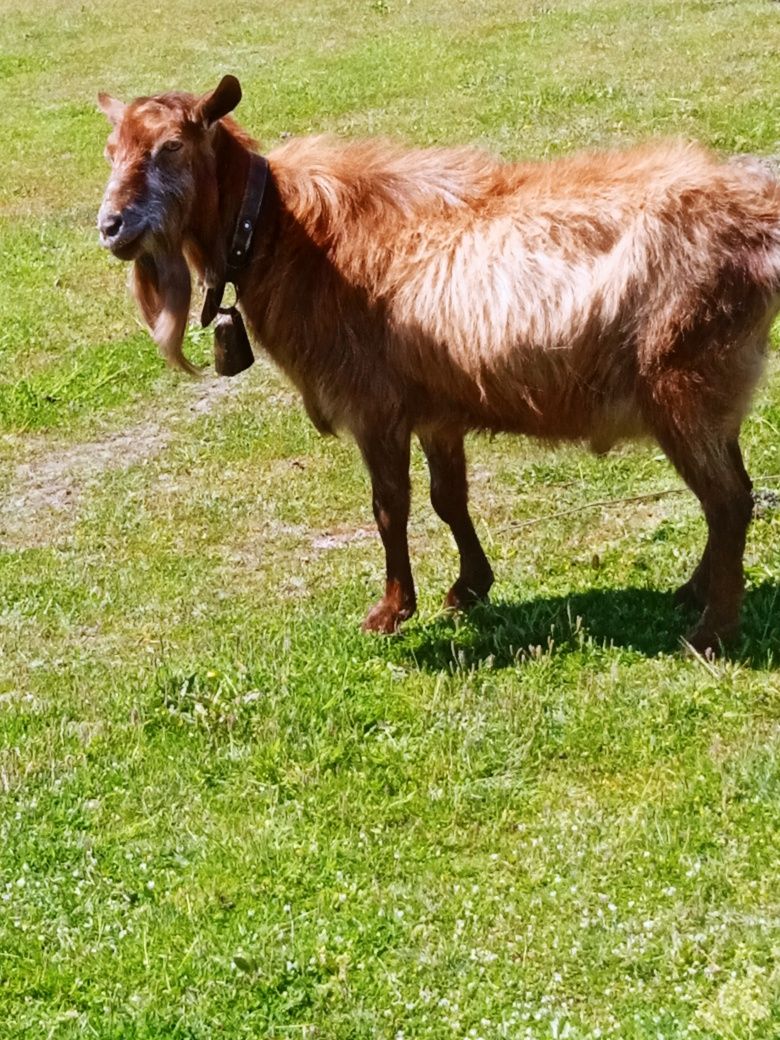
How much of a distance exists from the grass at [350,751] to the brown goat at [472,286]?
0.55 metres

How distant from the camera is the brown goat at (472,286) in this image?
4.96 meters

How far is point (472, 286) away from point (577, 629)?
56.9 inches

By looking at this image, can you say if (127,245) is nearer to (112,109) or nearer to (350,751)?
(112,109)

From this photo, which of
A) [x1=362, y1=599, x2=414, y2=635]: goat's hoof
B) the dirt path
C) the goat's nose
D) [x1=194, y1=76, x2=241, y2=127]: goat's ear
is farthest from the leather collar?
the dirt path

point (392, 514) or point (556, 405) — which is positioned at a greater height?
point (556, 405)

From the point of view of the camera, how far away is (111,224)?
17.1 feet

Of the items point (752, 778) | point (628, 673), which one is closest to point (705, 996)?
point (752, 778)

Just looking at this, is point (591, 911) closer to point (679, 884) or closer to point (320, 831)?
point (679, 884)

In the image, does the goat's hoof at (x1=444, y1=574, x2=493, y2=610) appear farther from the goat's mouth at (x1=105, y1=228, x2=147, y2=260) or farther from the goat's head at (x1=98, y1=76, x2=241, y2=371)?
the goat's mouth at (x1=105, y1=228, x2=147, y2=260)

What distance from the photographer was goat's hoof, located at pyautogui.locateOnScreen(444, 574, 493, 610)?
6145 mm

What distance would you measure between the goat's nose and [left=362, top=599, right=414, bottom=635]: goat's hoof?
1.95 meters

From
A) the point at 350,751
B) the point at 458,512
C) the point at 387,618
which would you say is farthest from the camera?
the point at 458,512

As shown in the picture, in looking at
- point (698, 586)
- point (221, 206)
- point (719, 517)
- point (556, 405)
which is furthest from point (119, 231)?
point (698, 586)

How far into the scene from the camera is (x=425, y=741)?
4.95 m
